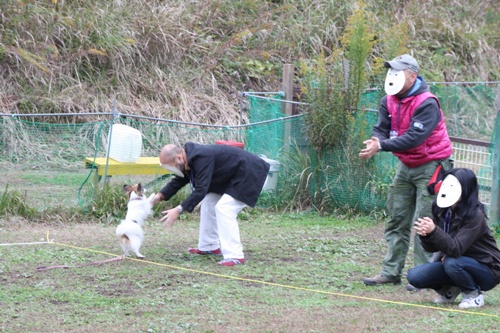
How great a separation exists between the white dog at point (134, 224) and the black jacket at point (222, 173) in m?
0.25

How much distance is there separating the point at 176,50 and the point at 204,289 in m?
10.1

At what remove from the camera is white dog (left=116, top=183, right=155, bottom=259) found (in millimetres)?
7707

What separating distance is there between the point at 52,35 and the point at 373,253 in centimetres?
917

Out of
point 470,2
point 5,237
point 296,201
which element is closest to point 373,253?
point 296,201

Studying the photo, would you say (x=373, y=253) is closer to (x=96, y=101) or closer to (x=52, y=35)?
(x=96, y=101)

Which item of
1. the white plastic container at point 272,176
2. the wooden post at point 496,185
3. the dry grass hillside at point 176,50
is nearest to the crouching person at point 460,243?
the wooden post at point 496,185

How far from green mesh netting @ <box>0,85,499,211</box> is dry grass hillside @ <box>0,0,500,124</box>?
229 centimetres

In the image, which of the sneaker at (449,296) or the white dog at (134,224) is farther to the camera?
the white dog at (134,224)

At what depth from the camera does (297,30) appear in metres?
A: 17.6

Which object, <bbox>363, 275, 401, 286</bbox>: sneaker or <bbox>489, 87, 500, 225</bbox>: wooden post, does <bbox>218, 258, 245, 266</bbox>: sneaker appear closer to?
<bbox>363, 275, 401, 286</bbox>: sneaker

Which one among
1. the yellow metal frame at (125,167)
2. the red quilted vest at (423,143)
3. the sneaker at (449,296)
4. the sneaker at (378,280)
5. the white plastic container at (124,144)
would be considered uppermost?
the red quilted vest at (423,143)

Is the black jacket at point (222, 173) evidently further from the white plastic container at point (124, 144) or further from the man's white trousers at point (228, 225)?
the white plastic container at point (124, 144)

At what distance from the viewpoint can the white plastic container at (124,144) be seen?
33.6 ft

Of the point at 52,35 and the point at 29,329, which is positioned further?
the point at 52,35
